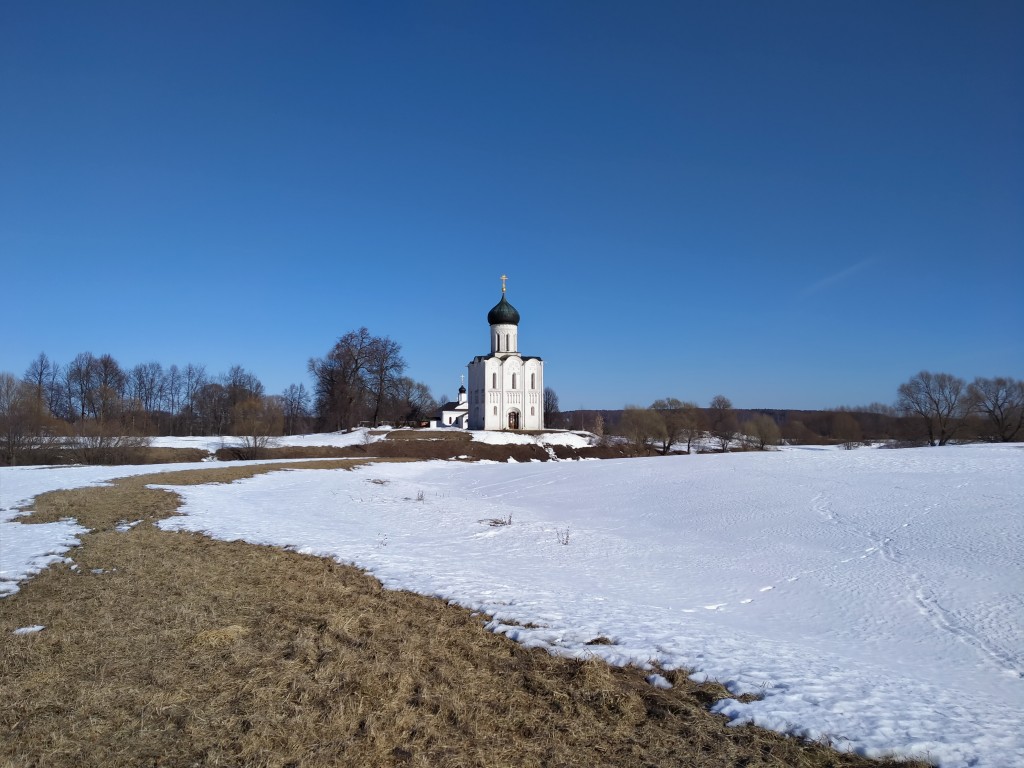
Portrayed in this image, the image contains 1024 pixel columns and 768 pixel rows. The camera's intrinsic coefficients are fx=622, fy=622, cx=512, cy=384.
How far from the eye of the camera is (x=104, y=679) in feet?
18.1

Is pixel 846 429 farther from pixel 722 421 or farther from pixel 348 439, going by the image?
pixel 348 439

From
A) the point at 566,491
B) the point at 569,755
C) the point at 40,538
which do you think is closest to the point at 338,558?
the point at 40,538

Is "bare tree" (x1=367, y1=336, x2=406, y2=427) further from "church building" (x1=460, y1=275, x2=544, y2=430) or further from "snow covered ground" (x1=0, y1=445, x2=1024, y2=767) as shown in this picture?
"snow covered ground" (x1=0, y1=445, x2=1024, y2=767)

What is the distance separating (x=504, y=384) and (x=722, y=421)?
36142 millimetres

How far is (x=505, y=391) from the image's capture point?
68.6 metres

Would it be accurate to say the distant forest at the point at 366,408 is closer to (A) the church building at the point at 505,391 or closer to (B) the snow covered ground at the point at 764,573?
(A) the church building at the point at 505,391

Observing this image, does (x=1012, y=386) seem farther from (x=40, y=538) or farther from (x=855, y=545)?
(x=40, y=538)

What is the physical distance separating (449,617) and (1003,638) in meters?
7.20

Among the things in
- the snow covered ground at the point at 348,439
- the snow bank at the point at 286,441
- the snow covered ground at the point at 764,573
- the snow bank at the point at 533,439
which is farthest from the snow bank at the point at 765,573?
the snow bank at the point at 533,439

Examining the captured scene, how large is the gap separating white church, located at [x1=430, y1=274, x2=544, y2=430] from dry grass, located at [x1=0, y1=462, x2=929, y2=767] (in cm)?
5939

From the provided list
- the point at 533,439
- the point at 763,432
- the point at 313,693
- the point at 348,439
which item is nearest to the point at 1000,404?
the point at 763,432

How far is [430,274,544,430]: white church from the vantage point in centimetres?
6819

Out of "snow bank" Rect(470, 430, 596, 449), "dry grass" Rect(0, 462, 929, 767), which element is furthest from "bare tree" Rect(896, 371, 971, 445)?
"dry grass" Rect(0, 462, 929, 767)

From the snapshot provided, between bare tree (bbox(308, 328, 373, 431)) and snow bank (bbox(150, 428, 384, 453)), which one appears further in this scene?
bare tree (bbox(308, 328, 373, 431))
